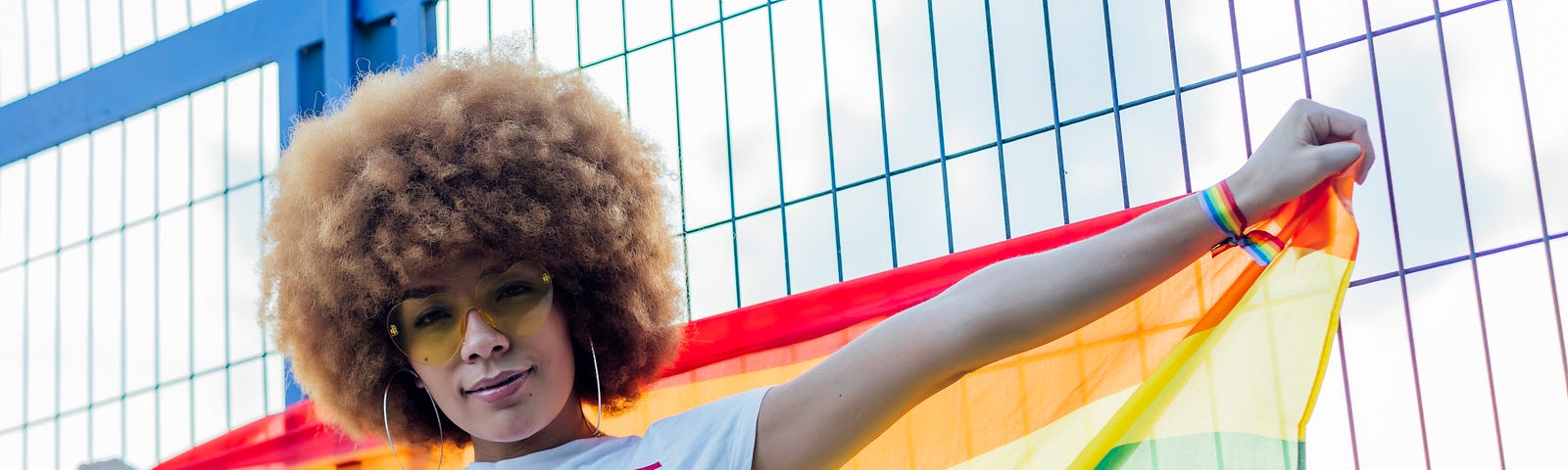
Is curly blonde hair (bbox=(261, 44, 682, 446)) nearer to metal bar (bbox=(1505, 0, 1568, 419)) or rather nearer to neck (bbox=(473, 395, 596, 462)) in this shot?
neck (bbox=(473, 395, 596, 462))

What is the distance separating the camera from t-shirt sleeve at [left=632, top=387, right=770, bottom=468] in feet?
8.69

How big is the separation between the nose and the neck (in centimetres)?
16

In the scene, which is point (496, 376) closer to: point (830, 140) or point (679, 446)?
point (679, 446)

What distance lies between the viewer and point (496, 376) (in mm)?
2787

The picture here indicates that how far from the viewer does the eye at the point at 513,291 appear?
2861 mm

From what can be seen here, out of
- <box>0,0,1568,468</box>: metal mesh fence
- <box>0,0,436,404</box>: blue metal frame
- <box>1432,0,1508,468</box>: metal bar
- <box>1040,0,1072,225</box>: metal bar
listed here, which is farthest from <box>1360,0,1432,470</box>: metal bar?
<box>0,0,436,404</box>: blue metal frame

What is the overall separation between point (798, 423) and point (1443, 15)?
1.47 metres

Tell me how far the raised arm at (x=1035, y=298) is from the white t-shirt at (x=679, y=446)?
0.13 metres

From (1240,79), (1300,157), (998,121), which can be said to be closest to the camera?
(1300,157)

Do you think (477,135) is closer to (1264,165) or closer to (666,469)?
(666,469)

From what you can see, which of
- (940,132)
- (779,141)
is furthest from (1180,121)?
(779,141)

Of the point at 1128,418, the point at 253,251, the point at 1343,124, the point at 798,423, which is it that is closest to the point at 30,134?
the point at 253,251

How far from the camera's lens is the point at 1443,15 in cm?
320

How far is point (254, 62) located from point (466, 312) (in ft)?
6.94
